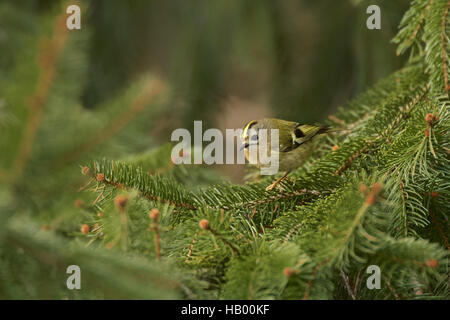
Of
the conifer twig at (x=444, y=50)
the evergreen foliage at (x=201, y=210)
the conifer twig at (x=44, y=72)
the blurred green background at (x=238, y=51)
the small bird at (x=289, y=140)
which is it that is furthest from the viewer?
the blurred green background at (x=238, y=51)

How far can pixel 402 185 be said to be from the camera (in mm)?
1275

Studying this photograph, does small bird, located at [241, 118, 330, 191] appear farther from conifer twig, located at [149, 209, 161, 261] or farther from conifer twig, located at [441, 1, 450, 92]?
conifer twig, located at [149, 209, 161, 261]

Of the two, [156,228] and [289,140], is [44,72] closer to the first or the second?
[156,228]

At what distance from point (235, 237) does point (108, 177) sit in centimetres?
37

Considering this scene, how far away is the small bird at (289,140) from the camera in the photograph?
196 centimetres

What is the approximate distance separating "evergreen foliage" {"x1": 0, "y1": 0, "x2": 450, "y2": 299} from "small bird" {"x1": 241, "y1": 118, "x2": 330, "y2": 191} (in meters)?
0.44

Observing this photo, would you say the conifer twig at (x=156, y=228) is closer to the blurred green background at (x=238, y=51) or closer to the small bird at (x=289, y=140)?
the small bird at (x=289, y=140)

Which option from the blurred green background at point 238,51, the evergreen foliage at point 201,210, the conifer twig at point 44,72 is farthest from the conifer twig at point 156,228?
the blurred green background at point 238,51

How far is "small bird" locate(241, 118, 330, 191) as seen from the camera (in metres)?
1.96

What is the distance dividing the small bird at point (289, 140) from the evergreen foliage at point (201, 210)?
0.44 m

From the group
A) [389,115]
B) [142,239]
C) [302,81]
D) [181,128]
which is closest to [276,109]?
[302,81]

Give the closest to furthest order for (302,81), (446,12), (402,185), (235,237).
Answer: (235,237)
(402,185)
(446,12)
(302,81)

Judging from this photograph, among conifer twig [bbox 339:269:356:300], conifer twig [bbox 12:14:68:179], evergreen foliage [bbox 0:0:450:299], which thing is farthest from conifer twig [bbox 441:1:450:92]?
conifer twig [bbox 12:14:68:179]
